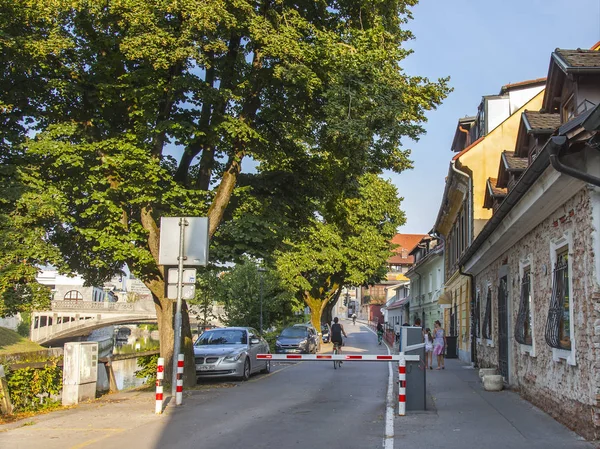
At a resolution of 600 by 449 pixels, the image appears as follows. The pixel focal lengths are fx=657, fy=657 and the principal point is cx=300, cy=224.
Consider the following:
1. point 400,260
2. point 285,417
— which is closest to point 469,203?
point 285,417

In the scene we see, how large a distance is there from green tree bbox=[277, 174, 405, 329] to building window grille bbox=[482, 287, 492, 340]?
2236 centimetres

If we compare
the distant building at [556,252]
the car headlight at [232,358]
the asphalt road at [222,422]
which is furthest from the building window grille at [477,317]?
the car headlight at [232,358]

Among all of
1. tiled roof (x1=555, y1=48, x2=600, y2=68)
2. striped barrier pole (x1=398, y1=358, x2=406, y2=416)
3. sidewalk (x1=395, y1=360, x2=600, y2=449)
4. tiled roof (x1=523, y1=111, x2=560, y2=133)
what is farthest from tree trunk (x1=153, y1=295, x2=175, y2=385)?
tiled roof (x1=555, y1=48, x2=600, y2=68)

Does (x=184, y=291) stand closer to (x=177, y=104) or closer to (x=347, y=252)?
(x=177, y=104)

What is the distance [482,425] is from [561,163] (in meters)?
4.23

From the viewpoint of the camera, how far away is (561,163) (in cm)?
803

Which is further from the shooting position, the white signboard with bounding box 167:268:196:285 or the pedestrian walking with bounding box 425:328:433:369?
the pedestrian walking with bounding box 425:328:433:369

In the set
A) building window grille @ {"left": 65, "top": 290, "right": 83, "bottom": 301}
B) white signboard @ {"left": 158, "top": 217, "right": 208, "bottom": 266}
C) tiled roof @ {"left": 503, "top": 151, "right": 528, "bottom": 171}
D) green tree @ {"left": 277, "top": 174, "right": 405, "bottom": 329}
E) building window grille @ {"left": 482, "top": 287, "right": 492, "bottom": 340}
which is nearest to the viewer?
white signboard @ {"left": 158, "top": 217, "right": 208, "bottom": 266}

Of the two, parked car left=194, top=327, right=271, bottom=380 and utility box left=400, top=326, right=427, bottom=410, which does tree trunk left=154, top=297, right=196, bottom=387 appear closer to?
parked car left=194, top=327, right=271, bottom=380

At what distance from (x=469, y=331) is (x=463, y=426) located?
15.6 metres

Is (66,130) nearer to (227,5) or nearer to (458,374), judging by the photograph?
(227,5)

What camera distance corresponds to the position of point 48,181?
14.7 m

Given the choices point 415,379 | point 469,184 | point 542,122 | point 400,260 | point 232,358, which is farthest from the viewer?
point 400,260

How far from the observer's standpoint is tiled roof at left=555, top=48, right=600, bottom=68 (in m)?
10.8
